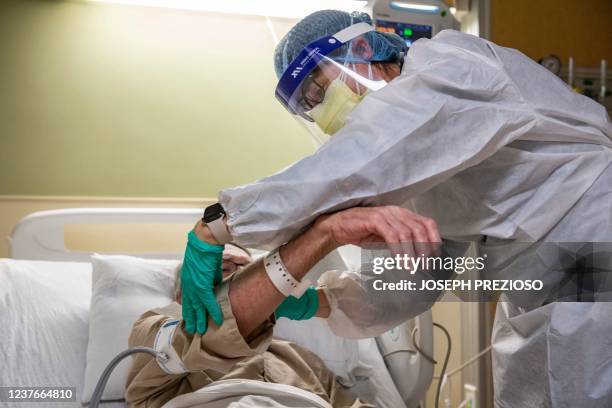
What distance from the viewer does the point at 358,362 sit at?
7.07 ft

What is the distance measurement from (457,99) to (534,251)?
28 centimetres

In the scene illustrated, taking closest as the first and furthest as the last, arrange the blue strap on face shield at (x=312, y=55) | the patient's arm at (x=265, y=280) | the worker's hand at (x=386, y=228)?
the worker's hand at (x=386, y=228)
the patient's arm at (x=265, y=280)
the blue strap on face shield at (x=312, y=55)

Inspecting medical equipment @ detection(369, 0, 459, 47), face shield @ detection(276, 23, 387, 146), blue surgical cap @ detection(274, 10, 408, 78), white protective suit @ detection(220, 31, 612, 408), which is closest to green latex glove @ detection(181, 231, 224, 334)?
white protective suit @ detection(220, 31, 612, 408)

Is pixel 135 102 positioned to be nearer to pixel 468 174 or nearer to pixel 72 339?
pixel 72 339

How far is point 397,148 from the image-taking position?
101 cm

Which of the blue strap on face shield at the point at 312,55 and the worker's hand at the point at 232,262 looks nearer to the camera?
the blue strap on face shield at the point at 312,55

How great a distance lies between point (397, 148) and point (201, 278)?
0.40 m

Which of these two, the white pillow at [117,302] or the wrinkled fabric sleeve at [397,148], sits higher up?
the wrinkled fabric sleeve at [397,148]

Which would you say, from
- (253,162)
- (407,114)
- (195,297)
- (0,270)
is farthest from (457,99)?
(253,162)

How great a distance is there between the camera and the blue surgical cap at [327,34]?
1.30 meters

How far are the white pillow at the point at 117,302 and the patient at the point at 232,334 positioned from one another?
0.80 ft

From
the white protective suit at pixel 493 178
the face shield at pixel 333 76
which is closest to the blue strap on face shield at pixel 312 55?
the face shield at pixel 333 76

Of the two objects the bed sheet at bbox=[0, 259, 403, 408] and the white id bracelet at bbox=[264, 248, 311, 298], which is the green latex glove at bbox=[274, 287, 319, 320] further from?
the bed sheet at bbox=[0, 259, 403, 408]

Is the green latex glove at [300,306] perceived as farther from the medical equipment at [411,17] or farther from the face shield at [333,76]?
the medical equipment at [411,17]
